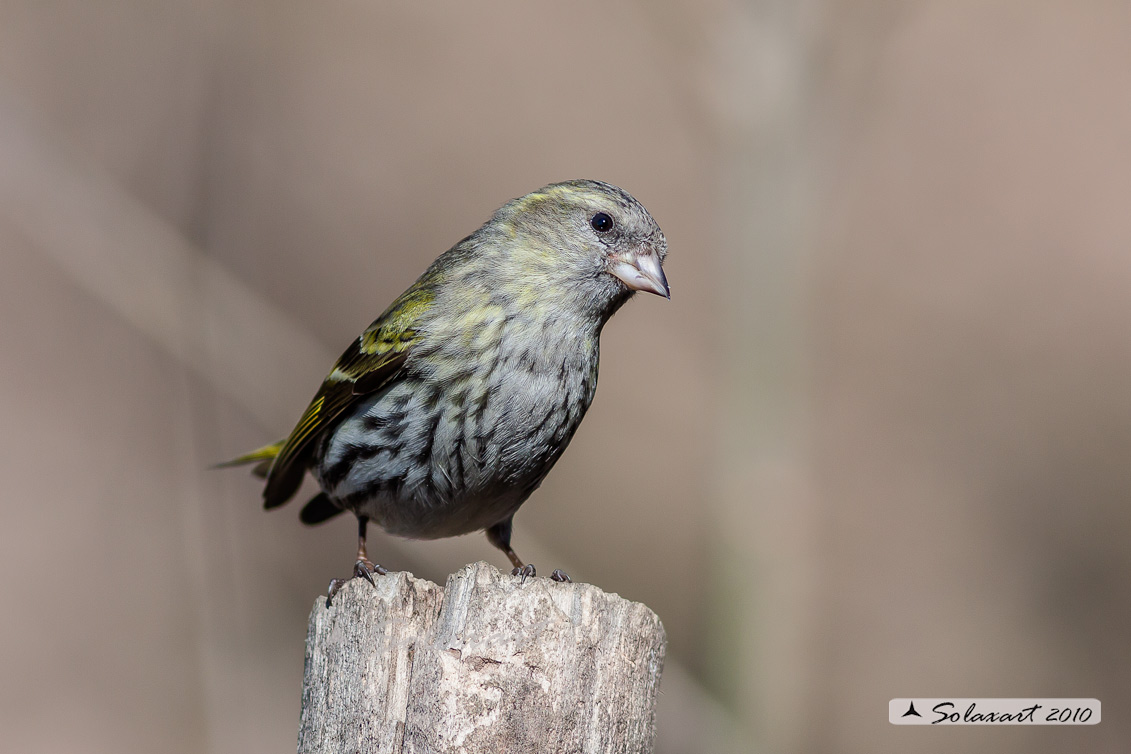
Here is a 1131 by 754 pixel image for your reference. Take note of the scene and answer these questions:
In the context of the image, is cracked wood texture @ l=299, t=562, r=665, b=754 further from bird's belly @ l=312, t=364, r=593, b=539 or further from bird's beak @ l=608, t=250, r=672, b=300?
bird's beak @ l=608, t=250, r=672, b=300

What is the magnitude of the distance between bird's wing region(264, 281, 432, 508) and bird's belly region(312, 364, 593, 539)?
0.07 metres

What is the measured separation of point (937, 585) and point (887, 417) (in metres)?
1.25

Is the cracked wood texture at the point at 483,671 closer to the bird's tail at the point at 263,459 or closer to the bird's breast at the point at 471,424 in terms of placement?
the bird's breast at the point at 471,424

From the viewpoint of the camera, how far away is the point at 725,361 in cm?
630

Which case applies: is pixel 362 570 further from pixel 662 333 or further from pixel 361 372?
pixel 662 333

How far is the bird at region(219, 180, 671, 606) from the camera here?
3850mm

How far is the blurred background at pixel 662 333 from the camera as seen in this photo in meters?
6.13

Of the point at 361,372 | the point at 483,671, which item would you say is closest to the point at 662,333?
the point at 361,372

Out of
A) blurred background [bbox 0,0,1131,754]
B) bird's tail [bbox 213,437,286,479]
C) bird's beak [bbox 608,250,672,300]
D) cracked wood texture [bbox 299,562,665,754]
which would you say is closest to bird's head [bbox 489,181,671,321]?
bird's beak [bbox 608,250,672,300]

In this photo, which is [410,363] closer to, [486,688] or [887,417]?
[486,688]

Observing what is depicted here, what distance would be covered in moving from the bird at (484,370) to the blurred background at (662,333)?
1534mm

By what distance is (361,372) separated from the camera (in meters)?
4.17

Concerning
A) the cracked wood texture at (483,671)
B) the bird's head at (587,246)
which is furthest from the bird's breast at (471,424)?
the cracked wood texture at (483,671)

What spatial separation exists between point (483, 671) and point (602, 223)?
206 cm
